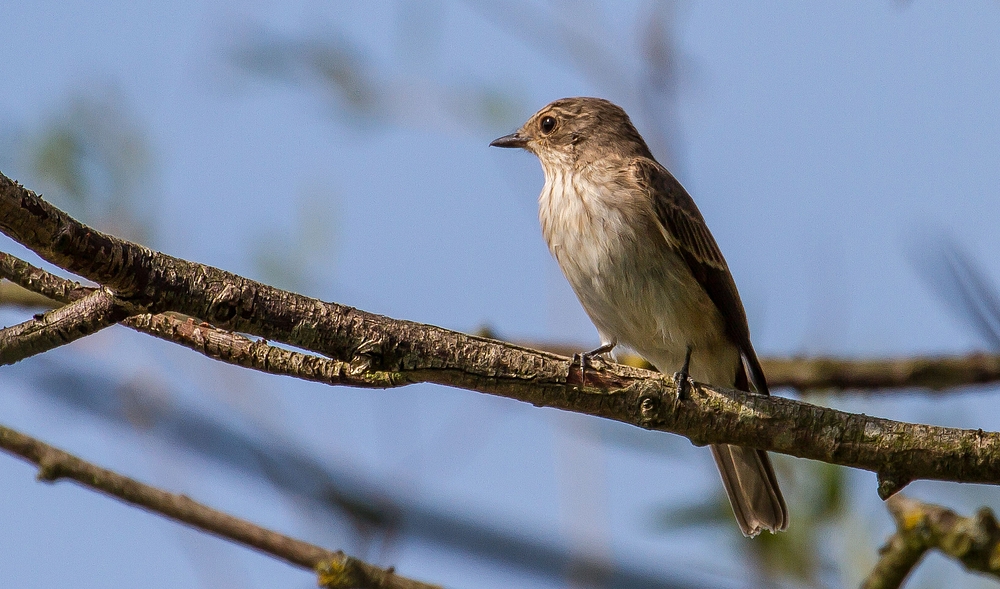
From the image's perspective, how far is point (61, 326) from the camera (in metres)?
2.84

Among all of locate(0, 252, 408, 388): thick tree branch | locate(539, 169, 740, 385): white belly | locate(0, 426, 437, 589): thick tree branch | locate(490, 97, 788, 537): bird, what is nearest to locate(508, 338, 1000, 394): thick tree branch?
locate(490, 97, 788, 537): bird

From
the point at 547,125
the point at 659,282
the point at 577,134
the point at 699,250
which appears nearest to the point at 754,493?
the point at 659,282

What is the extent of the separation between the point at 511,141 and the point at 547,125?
0.31 m

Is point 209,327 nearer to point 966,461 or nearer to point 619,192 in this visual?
point 966,461

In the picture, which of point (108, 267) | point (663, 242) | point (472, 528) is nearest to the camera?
point (108, 267)

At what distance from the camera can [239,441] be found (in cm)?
414

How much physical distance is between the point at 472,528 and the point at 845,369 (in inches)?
97.5

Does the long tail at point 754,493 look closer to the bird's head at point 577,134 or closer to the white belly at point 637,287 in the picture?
the white belly at point 637,287

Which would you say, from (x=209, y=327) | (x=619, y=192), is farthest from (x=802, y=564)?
(x=209, y=327)

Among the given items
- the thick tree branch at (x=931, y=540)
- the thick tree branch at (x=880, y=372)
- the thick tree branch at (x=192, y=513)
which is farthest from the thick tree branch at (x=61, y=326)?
the thick tree branch at (x=931, y=540)

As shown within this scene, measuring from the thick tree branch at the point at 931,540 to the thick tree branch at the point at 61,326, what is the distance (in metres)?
2.77

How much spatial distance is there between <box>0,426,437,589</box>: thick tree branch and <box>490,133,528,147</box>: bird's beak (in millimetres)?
3775

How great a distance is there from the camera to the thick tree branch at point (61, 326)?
2.84 m

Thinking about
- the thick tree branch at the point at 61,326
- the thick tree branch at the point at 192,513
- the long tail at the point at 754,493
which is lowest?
the thick tree branch at the point at 192,513
